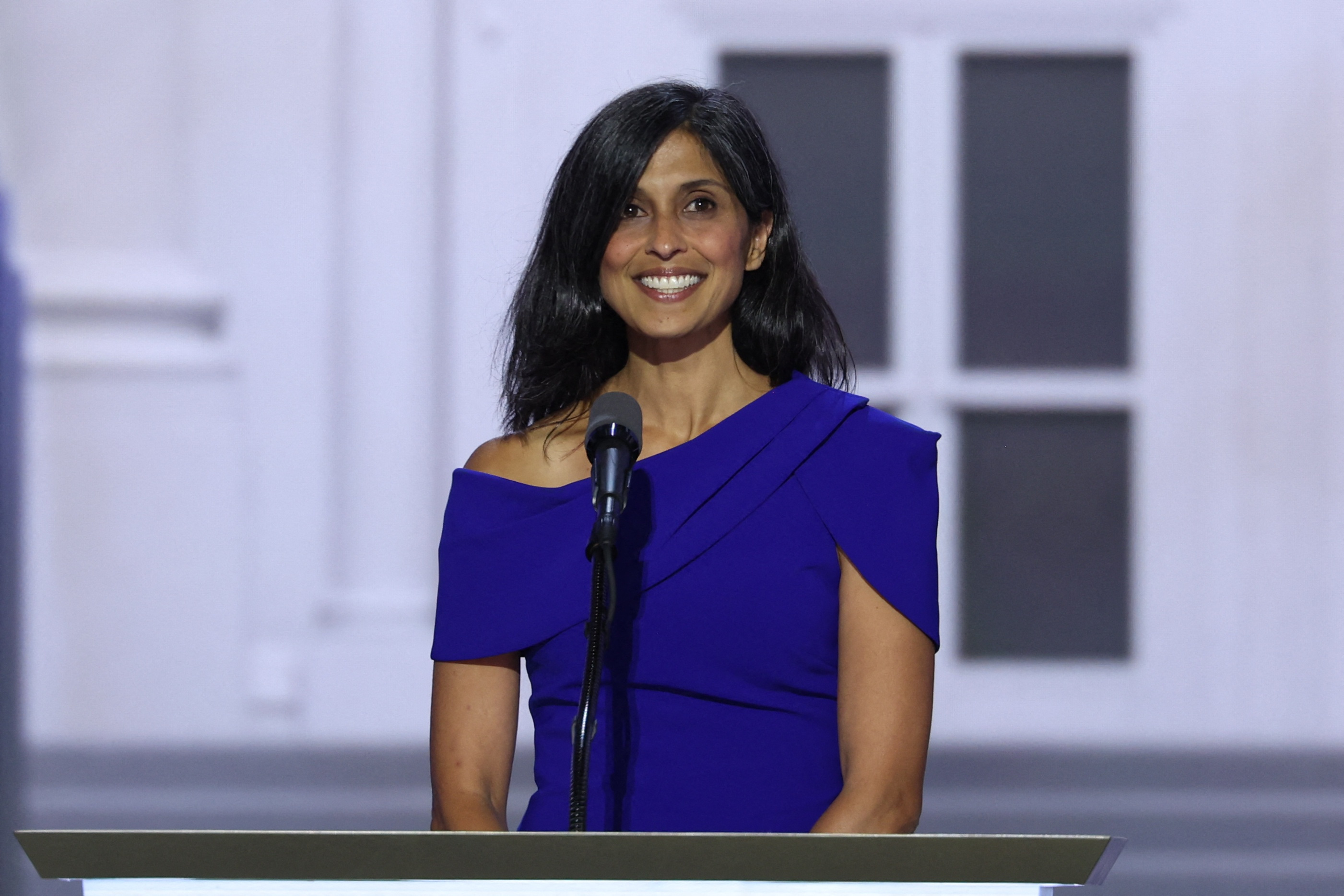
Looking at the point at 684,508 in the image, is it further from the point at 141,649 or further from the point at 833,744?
the point at 141,649

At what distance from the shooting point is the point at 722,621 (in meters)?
1.56

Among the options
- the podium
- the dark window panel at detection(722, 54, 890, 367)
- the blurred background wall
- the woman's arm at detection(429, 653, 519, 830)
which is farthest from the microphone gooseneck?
the dark window panel at detection(722, 54, 890, 367)

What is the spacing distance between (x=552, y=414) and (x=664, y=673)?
1.21ft

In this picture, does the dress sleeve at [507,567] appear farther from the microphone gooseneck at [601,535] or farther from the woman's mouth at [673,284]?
the microphone gooseneck at [601,535]

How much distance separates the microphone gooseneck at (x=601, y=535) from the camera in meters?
1.13

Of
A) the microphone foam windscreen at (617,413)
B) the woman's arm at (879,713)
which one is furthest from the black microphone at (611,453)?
the woman's arm at (879,713)

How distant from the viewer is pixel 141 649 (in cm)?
347

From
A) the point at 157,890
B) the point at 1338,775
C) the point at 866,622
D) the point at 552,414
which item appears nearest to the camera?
the point at 157,890

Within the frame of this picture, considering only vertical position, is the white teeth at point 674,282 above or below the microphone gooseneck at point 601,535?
above

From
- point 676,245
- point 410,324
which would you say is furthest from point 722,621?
point 410,324

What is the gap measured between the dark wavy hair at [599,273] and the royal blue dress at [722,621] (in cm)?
Answer: 17

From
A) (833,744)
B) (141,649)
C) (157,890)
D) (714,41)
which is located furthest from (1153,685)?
(157,890)

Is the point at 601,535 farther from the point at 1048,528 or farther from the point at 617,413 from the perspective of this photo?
the point at 1048,528

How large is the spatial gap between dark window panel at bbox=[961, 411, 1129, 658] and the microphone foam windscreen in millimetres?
2389
